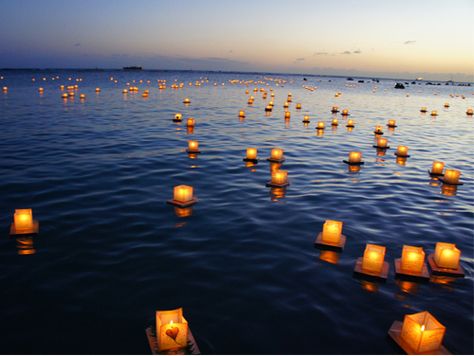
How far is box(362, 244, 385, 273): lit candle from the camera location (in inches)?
290

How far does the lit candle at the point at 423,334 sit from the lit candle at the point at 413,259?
2.09 metres

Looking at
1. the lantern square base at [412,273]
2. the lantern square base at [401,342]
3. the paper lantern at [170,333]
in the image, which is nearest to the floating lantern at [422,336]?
the lantern square base at [401,342]

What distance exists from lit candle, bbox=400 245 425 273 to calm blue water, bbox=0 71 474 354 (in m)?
0.33

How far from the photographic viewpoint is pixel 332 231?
8.45 m

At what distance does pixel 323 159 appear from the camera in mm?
16969

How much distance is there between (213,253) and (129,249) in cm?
179

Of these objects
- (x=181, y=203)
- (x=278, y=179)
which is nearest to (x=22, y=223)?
(x=181, y=203)

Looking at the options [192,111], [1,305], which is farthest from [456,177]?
[192,111]

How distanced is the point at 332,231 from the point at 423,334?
3285mm

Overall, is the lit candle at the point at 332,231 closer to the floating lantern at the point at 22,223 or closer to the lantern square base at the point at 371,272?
the lantern square base at the point at 371,272

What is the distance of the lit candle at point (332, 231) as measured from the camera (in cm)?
845

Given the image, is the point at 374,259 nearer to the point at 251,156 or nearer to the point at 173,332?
the point at 173,332

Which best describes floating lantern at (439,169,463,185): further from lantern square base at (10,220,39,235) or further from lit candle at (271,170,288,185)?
lantern square base at (10,220,39,235)

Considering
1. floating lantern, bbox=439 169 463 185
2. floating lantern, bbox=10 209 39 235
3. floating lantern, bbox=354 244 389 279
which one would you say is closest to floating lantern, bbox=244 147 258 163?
floating lantern, bbox=439 169 463 185
